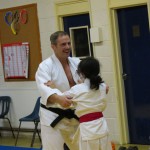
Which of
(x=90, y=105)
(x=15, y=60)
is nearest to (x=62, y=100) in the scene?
(x=90, y=105)

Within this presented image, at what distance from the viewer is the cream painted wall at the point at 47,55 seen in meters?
5.61

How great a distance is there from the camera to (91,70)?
10.5 ft

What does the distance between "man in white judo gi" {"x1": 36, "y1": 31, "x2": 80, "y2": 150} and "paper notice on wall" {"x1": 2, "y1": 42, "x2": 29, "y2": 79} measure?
9.89ft

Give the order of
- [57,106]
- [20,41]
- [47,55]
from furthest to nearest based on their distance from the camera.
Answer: [20,41] → [47,55] → [57,106]

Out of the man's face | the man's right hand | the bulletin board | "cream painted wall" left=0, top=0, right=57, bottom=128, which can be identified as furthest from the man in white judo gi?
the bulletin board

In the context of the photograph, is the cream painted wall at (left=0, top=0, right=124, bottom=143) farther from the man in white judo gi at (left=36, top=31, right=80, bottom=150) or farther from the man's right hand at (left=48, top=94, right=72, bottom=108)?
the man's right hand at (left=48, top=94, right=72, bottom=108)

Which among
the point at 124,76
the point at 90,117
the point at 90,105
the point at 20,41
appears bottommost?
the point at 90,117

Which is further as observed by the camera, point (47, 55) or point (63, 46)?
point (47, 55)

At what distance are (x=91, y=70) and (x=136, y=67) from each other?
2.44 metres

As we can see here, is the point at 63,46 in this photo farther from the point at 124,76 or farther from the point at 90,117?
the point at 124,76

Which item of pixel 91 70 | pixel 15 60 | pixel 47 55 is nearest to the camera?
pixel 91 70

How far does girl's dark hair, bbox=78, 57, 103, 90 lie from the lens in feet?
10.5

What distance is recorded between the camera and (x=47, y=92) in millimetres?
3367

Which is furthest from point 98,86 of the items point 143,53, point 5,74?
point 5,74
